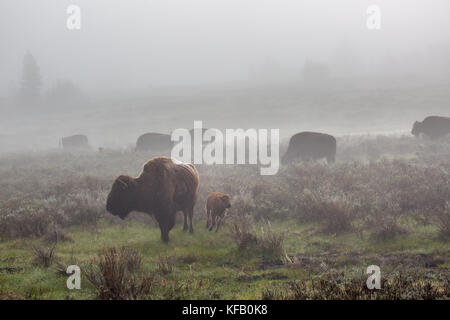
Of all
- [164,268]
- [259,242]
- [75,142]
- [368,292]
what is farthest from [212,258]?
[75,142]

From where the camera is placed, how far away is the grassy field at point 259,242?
5016mm

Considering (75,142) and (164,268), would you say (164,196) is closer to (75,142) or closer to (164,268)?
(164,268)

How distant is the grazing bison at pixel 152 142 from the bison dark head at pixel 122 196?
21.5m

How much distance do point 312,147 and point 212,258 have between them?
1363 cm

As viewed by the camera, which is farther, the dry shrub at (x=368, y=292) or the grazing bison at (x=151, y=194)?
the grazing bison at (x=151, y=194)

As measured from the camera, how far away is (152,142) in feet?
98.2

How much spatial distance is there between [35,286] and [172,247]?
330 centimetres

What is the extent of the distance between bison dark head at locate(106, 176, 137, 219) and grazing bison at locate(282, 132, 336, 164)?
1268 cm

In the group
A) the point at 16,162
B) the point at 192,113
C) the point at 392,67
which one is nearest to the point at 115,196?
the point at 16,162

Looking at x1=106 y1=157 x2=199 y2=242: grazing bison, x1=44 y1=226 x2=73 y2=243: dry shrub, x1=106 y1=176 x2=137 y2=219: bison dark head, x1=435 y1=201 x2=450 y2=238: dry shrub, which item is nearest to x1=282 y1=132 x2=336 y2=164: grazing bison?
x1=435 y1=201 x2=450 y2=238: dry shrub

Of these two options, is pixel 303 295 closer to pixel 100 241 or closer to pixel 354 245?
pixel 354 245

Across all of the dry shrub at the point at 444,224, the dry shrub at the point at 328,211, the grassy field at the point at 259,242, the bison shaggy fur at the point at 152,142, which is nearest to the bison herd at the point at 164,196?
the grassy field at the point at 259,242

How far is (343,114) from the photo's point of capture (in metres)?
51.6

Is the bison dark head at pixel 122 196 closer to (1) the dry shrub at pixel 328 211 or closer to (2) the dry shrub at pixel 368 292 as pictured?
(2) the dry shrub at pixel 368 292
